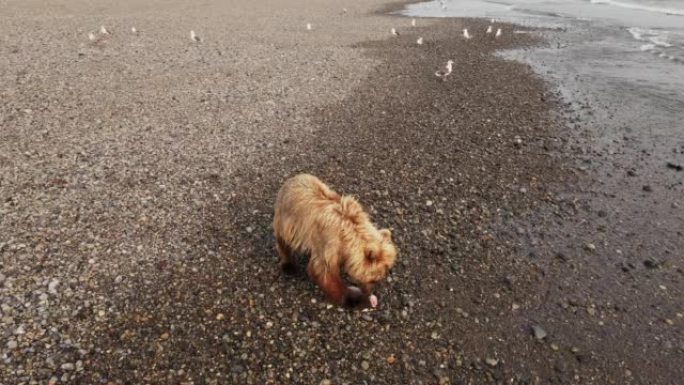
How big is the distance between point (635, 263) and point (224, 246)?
8062 millimetres

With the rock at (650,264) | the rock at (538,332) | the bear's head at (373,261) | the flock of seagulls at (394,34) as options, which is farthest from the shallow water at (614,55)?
the bear's head at (373,261)

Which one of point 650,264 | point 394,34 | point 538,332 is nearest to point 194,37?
point 394,34

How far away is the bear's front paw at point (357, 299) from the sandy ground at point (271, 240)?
0.20 meters

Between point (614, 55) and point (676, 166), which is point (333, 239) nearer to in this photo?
point (676, 166)

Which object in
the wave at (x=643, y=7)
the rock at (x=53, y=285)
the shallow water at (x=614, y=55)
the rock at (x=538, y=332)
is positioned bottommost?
the rock at (x=538, y=332)

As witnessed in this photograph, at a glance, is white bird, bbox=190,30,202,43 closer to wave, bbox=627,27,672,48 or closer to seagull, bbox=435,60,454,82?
seagull, bbox=435,60,454,82

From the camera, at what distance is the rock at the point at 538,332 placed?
6639 millimetres

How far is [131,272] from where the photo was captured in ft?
24.7

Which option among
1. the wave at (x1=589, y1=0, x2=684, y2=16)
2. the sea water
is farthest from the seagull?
the wave at (x1=589, y1=0, x2=684, y2=16)

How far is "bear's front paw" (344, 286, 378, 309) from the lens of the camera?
662 cm

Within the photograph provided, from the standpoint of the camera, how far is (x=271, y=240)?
842 cm

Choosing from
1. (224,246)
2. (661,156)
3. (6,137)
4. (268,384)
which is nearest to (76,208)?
(224,246)

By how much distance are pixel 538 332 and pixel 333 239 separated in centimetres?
369

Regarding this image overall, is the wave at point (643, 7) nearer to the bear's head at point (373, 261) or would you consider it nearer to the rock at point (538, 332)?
the rock at point (538, 332)
